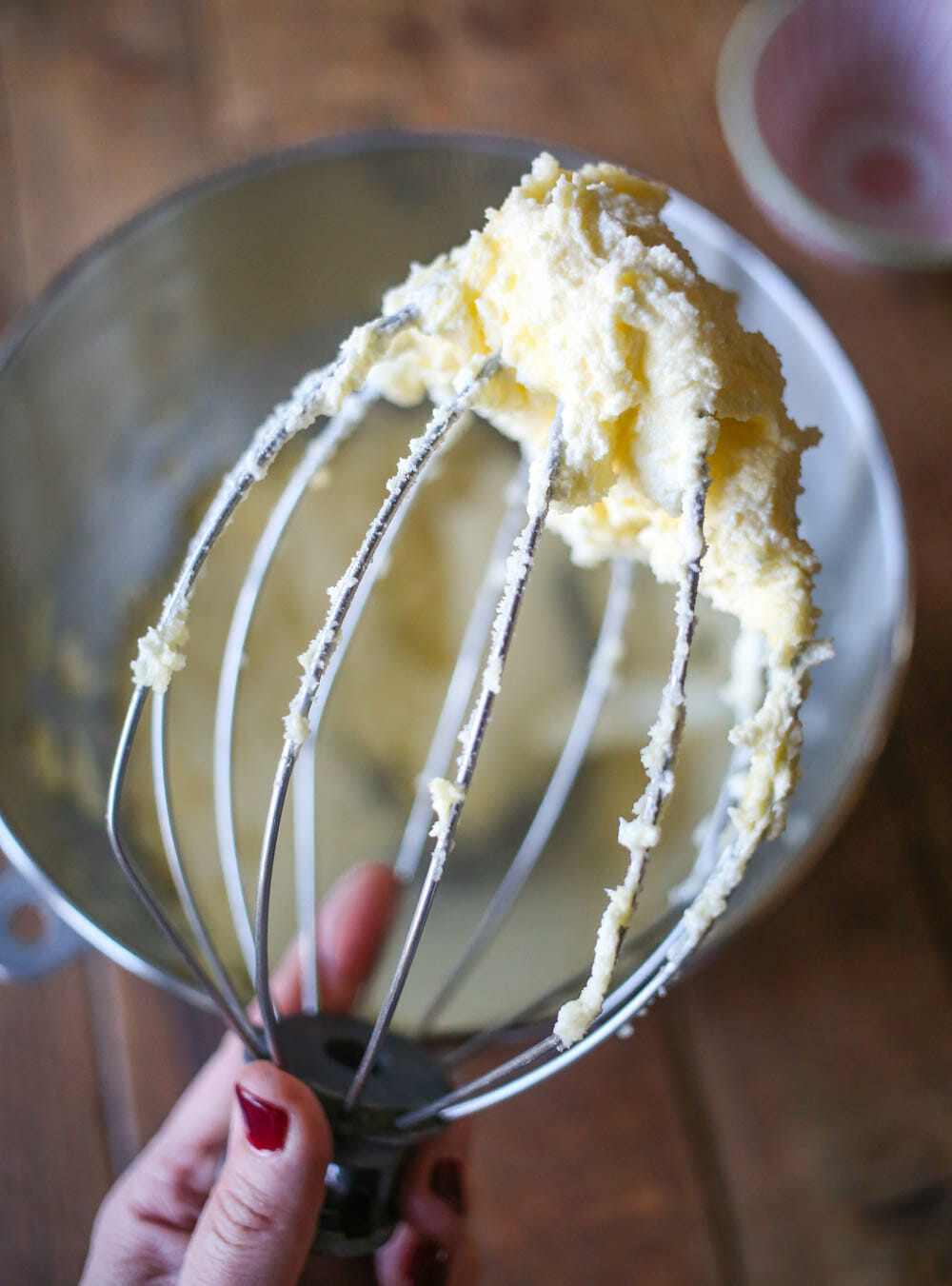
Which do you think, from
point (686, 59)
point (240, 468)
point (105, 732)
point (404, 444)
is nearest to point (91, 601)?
point (105, 732)

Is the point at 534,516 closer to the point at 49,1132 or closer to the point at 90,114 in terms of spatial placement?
the point at 49,1132

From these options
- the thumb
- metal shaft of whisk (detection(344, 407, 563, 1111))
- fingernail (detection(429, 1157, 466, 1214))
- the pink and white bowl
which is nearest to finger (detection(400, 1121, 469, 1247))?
fingernail (detection(429, 1157, 466, 1214))

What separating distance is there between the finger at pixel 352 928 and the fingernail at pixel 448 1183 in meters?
0.09

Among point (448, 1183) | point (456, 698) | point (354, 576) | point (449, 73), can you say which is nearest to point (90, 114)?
point (449, 73)

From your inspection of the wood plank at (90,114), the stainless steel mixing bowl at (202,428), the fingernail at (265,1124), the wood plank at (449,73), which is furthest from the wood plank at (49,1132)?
the wood plank at (449,73)

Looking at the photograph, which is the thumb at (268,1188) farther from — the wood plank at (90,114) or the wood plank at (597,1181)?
the wood plank at (90,114)

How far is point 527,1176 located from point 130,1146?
0.72ft

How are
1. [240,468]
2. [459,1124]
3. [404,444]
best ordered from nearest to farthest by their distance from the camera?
[240,468] → [459,1124] → [404,444]

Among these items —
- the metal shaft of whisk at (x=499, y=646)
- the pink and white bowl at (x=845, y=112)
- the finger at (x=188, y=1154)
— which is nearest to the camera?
the metal shaft of whisk at (x=499, y=646)

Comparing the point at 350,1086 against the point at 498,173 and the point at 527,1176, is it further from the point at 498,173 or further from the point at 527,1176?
the point at 498,173

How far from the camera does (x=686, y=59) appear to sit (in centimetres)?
76

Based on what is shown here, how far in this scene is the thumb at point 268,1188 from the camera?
1.23ft

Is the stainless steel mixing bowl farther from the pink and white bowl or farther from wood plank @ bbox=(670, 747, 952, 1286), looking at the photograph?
the pink and white bowl

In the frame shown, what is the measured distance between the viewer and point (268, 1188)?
0.38 m
